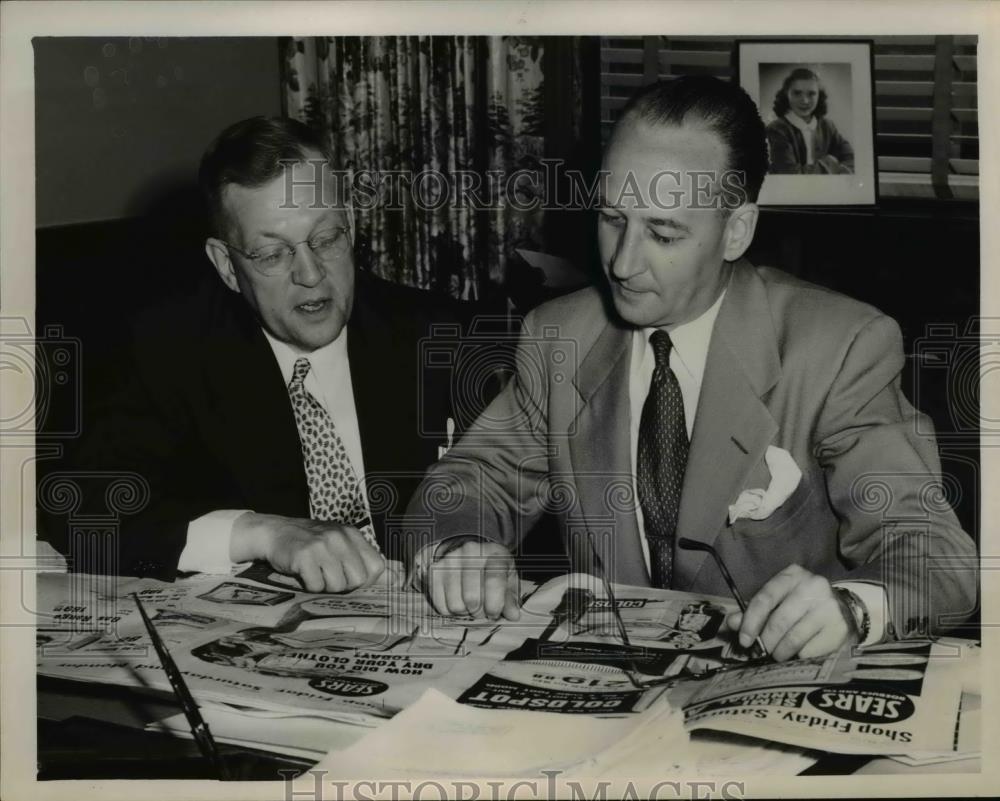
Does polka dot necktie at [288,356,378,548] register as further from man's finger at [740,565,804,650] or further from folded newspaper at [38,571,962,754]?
man's finger at [740,565,804,650]

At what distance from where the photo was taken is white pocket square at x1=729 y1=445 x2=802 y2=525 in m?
1.54

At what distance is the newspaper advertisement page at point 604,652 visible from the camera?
1477 millimetres

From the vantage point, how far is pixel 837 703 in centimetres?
144

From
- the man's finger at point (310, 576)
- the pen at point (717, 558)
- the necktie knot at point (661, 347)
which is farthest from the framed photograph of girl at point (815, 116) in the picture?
the man's finger at point (310, 576)

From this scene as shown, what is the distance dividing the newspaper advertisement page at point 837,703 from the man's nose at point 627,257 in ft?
1.77

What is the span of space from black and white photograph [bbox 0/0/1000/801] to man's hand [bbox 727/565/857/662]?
0.04 ft

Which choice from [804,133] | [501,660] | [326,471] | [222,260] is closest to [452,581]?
[501,660]

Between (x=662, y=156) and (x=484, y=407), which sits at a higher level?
(x=662, y=156)

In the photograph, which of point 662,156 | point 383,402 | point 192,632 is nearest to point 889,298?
point 662,156

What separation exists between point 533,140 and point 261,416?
53cm

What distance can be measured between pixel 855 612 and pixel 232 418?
34.3 inches

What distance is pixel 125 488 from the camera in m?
1.60

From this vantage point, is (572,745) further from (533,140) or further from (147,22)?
(147,22)

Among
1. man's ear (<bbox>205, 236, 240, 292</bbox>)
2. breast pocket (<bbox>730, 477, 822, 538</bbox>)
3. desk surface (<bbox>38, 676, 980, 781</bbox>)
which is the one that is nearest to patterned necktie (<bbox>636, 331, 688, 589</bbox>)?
breast pocket (<bbox>730, 477, 822, 538</bbox>)
